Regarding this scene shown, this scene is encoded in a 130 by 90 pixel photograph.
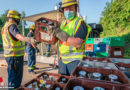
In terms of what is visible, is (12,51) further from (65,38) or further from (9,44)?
(65,38)

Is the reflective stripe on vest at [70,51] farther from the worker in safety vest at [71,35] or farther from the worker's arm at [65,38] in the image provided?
the worker's arm at [65,38]

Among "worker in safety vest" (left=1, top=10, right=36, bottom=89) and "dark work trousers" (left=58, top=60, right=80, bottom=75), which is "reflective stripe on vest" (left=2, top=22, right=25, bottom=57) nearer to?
"worker in safety vest" (left=1, top=10, right=36, bottom=89)

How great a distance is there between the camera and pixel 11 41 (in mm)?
1980

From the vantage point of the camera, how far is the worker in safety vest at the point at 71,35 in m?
1.25

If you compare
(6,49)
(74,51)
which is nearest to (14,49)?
(6,49)

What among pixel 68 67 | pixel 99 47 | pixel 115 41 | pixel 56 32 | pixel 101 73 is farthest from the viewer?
pixel 99 47

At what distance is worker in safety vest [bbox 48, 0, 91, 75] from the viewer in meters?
1.25

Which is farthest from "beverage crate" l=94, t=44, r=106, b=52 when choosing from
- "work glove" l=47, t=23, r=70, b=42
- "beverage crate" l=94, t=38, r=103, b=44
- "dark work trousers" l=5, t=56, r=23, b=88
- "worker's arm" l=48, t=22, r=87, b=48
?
"dark work trousers" l=5, t=56, r=23, b=88

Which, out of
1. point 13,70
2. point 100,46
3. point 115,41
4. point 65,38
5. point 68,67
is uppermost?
point 115,41

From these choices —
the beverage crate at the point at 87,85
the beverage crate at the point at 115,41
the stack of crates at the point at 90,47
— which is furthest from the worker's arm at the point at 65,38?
the stack of crates at the point at 90,47

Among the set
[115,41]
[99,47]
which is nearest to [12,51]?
[99,47]

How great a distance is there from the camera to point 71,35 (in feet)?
4.63

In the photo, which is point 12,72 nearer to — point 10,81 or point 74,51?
point 10,81

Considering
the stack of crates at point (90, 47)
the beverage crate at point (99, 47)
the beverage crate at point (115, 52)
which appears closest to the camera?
the beverage crate at point (115, 52)
